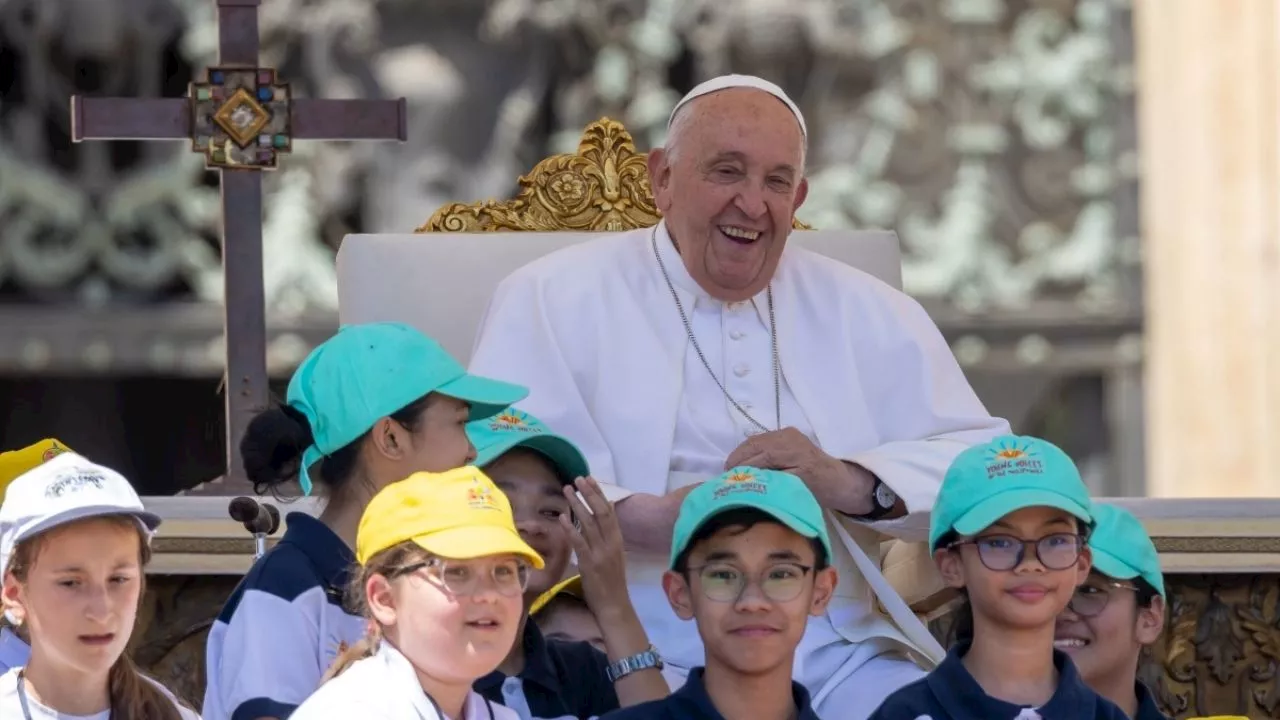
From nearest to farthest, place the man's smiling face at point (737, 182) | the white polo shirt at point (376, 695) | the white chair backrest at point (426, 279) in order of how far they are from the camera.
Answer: the white polo shirt at point (376, 695) → the man's smiling face at point (737, 182) → the white chair backrest at point (426, 279)

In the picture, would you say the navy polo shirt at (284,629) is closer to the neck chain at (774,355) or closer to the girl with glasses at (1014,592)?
the girl with glasses at (1014,592)

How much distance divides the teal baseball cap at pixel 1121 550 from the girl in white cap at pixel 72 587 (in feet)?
5.90

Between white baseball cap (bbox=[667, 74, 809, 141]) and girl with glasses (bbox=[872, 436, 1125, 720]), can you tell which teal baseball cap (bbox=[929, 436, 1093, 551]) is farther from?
white baseball cap (bbox=[667, 74, 809, 141])

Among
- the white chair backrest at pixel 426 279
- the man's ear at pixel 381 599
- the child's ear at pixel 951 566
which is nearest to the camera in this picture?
the man's ear at pixel 381 599

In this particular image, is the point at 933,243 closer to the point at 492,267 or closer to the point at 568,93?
the point at 568,93

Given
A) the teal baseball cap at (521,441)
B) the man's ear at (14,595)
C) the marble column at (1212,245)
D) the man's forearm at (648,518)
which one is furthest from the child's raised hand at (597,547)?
the marble column at (1212,245)

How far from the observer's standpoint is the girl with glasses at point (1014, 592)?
4.82m

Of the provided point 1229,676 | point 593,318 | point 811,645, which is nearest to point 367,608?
point 811,645

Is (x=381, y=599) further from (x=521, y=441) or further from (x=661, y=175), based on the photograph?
(x=661, y=175)

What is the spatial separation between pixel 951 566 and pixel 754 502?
0.43 m

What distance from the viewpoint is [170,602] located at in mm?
5934

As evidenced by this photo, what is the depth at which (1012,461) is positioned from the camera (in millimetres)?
4934

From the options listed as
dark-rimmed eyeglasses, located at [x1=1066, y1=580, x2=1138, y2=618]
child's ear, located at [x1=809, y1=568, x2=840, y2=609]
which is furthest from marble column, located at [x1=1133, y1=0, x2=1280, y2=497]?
child's ear, located at [x1=809, y1=568, x2=840, y2=609]

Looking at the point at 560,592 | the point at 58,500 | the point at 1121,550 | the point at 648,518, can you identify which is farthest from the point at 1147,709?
the point at 58,500
